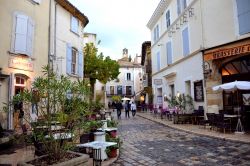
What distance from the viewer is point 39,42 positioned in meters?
14.8

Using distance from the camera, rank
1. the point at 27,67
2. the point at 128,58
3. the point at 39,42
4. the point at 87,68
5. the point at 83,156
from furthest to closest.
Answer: the point at 128,58
the point at 87,68
the point at 39,42
the point at 27,67
the point at 83,156

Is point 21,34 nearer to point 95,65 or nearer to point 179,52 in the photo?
point 179,52

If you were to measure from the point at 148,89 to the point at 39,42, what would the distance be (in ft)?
64.6

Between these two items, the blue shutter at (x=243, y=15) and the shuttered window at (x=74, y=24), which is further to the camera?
the shuttered window at (x=74, y=24)

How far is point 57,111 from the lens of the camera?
5199mm

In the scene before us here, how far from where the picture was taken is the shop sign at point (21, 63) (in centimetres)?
1252

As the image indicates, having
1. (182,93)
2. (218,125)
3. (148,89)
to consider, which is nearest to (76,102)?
(218,125)

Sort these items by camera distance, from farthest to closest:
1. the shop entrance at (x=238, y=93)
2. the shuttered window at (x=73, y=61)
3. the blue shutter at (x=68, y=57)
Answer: the shuttered window at (x=73, y=61) < the blue shutter at (x=68, y=57) < the shop entrance at (x=238, y=93)

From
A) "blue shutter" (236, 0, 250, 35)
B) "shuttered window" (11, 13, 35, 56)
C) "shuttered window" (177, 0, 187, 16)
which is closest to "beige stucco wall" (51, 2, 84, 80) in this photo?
"shuttered window" (11, 13, 35, 56)

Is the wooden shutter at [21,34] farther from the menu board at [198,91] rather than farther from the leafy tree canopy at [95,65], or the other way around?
the leafy tree canopy at [95,65]

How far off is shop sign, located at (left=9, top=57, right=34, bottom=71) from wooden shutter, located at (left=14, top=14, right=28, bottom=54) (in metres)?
0.41

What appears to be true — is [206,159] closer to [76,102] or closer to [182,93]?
[76,102]

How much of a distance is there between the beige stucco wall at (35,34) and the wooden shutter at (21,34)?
28 centimetres

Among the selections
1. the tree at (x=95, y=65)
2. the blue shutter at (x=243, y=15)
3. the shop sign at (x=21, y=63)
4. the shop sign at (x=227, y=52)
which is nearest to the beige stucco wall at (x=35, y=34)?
the shop sign at (x=21, y=63)
